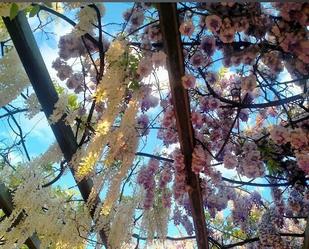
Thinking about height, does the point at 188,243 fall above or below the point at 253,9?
above

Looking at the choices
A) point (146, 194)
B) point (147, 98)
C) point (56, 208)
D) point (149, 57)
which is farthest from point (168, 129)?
point (56, 208)

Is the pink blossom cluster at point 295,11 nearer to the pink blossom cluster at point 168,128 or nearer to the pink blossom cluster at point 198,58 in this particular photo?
the pink blossom cluster at point 198,58

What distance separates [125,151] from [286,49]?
3.60ft

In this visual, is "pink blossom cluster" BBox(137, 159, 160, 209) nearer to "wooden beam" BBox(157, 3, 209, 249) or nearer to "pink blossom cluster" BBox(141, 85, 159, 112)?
"wooden beam" BBox(157, 3, 209, 249)

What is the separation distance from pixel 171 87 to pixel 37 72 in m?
0.63

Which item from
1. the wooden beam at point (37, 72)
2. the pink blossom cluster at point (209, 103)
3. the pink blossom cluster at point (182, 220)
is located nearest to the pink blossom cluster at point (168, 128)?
the pink blossom cluster at point (209, 103)

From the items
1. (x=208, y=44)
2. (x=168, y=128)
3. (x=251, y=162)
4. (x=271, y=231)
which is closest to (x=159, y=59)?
(x=208, y=44)

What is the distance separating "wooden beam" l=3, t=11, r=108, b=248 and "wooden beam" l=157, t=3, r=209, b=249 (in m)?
0.60

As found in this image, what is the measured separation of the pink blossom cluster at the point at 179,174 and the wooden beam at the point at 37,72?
53 cm

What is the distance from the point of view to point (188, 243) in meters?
3.84

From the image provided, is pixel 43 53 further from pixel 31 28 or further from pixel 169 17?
pixel 169 17

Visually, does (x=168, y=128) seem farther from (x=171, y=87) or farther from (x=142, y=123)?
(x=171, y=87)

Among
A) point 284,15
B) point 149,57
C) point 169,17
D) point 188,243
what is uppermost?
point 188,243

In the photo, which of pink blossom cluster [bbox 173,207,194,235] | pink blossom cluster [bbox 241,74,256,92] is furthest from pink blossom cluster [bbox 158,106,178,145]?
pink blossom cluster [bbox 173,207,194,235]
